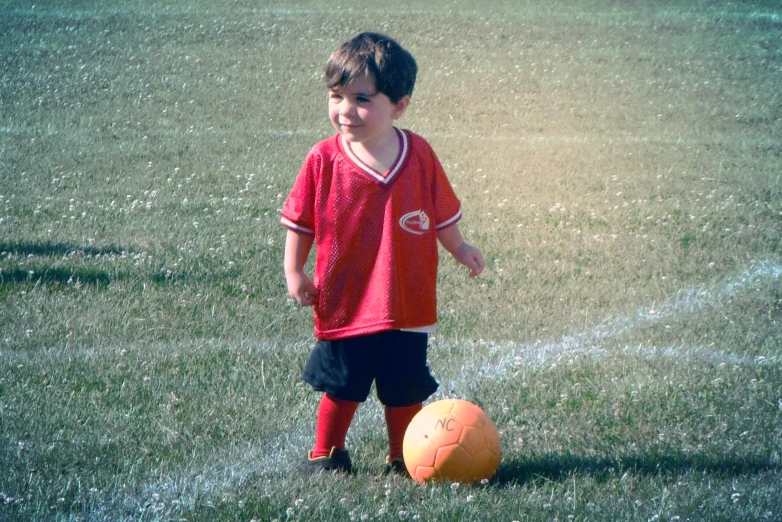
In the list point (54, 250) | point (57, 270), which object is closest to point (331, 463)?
point (57, 270)

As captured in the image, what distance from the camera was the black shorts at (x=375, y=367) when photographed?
3695 millimetres

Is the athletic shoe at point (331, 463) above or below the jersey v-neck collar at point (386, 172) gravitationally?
below

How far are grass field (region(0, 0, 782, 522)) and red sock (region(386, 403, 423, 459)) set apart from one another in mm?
125

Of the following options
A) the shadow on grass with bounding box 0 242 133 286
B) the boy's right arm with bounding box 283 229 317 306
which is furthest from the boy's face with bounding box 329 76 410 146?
the shadow on grass with bounding box 0 242 133 286

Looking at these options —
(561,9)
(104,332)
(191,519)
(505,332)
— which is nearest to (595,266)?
(505,332)

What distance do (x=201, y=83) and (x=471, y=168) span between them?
270 inches

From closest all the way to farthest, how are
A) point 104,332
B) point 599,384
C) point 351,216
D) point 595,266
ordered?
1. point 351,216
2. point 599,384
3. point 104,332
4. point 595,266

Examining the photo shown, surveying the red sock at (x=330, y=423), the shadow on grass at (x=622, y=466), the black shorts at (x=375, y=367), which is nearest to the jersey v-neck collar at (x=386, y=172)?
the black shorts at (x=375, y=367)

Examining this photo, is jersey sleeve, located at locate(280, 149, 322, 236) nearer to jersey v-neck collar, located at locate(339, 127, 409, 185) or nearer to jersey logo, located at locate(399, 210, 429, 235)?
jersey v-neck collar, located at locate(339, 127, 409, 185)

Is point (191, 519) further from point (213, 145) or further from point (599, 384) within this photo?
point (213, 145)

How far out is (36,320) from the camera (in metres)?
5.56

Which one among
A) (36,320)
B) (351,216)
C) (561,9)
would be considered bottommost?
(36,320)

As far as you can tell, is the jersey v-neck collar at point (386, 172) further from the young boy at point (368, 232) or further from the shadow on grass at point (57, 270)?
the shadow on grass at point (57, 270)

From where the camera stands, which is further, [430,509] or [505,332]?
[505,332]
